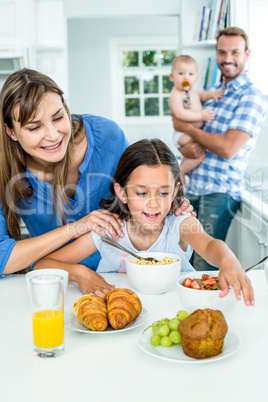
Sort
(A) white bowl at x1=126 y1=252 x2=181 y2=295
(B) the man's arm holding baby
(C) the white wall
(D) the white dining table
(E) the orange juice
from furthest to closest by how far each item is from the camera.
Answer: (C) the white wall
(B) the man's arm holding baby
(A) white bowl at x1=126 y1=252 x2=181 y2=295
(E) the orange juice
(D) the white dining table

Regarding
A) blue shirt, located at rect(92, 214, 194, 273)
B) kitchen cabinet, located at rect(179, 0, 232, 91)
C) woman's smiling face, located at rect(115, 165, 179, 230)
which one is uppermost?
kitchen cabinet, located at rect(179, 0, 232, 91)

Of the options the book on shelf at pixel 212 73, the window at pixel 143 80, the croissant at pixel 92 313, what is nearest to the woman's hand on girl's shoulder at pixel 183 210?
the croissant at pixel 92 313

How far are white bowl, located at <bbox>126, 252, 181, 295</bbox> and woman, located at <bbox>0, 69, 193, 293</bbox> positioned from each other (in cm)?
9

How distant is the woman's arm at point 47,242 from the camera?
1.39m

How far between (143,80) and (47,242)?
5.72 m

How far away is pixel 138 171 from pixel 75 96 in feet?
17.1

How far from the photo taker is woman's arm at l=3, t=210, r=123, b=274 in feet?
4.55

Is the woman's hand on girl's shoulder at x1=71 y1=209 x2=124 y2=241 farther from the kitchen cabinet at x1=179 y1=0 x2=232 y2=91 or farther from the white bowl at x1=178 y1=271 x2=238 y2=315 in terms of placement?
the kitchen cabinet at x1=179 y1=0 x2=232 y2=91

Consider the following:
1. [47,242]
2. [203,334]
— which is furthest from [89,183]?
[203,334]

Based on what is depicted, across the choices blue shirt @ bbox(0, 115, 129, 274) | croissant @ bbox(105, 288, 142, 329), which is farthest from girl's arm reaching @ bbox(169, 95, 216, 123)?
croissant @ bbox(105, 288, 142, 329)

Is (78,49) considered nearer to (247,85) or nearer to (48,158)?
(247,85)

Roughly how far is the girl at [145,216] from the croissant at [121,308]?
45 cm

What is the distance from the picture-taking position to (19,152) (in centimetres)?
157

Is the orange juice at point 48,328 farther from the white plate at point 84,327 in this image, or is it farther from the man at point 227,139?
the man at point 227,139
